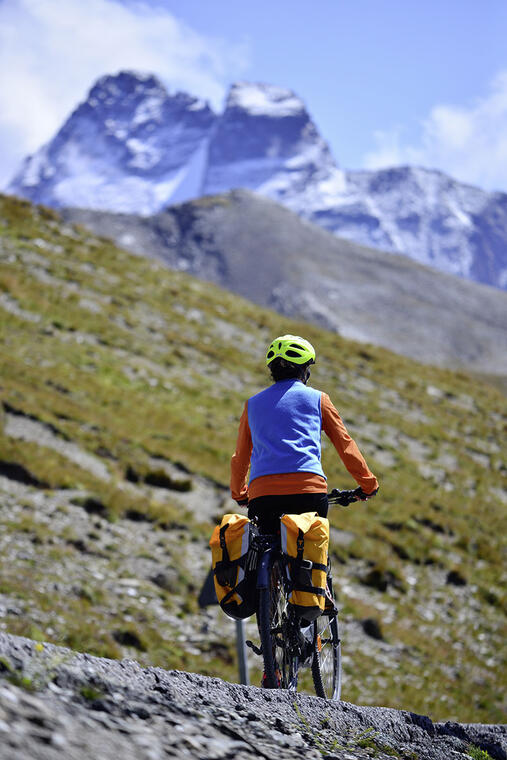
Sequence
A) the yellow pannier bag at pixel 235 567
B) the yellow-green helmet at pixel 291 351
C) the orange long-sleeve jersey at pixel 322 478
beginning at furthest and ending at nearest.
Result: the yellow-green helmet at pixel 291 351 → the orange long-sleeve jersey at pixel 322 478 → the yellow pannier bag at pixel 235 567

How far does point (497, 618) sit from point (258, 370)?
50.0 feet

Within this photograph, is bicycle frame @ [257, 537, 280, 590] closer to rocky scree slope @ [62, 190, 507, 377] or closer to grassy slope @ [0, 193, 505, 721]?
grassy slope @ [0, 193, 505, 721]

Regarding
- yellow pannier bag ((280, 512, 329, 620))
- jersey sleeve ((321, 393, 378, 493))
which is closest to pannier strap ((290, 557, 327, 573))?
yellow pannier bag ((280, 512, 329, 620))

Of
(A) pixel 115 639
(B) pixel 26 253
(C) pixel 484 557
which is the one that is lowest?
(A) pixel 115 639

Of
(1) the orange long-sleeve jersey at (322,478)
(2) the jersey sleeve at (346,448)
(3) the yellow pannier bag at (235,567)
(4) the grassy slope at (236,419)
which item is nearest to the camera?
(3) the yellow pannier bag at (235,567)

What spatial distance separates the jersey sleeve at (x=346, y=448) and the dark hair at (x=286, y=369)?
295 mm

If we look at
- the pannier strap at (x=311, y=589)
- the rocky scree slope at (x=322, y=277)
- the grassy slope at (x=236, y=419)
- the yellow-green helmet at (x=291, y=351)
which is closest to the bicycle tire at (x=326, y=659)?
the pannier strap at (x=311, y=589)

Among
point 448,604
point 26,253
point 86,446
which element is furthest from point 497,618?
point 26,253

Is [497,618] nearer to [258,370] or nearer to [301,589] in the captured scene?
[301,589]

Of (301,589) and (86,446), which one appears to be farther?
(86,446)

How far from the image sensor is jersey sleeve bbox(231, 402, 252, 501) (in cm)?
565

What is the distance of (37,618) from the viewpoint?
9.07 m

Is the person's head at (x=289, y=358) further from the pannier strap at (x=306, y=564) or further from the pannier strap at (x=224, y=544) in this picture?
the pannier strap at (x=306, y=564)

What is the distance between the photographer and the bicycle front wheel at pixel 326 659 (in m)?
Result: 5.45
